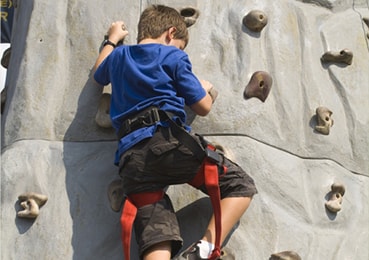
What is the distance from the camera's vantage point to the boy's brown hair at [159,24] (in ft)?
11.9

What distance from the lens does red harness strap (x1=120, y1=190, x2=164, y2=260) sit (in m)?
3.43

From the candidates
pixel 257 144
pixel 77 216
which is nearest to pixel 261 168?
pixel 257 144

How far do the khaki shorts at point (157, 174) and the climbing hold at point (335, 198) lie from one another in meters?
0.69

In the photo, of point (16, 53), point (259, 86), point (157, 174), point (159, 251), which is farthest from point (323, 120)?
point (16, 53)

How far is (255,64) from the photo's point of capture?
4039mm

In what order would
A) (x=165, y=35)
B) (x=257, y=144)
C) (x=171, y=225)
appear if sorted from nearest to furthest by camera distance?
(x=171, y=225) → (x=165, y=35) → (x=257, y=144)

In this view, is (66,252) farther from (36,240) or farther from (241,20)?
(241,20)

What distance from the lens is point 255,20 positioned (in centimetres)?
407

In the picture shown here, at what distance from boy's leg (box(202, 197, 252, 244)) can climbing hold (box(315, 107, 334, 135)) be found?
65 cm

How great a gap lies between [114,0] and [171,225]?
1176 millimetres

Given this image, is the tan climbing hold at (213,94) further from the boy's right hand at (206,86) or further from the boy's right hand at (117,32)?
the boy's right hand at (117,32)

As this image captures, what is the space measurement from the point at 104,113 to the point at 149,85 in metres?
0.49

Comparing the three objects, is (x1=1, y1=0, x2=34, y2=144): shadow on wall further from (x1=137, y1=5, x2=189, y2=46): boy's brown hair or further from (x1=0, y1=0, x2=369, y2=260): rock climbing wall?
(x1=137, y1=5, x2=189, y2=46): boy's brown hair

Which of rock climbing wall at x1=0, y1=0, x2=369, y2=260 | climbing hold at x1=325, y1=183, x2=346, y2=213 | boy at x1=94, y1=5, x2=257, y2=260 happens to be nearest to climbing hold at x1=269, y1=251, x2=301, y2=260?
rock climbing wall at x1=0, y1=0, x2=369, y2=260
